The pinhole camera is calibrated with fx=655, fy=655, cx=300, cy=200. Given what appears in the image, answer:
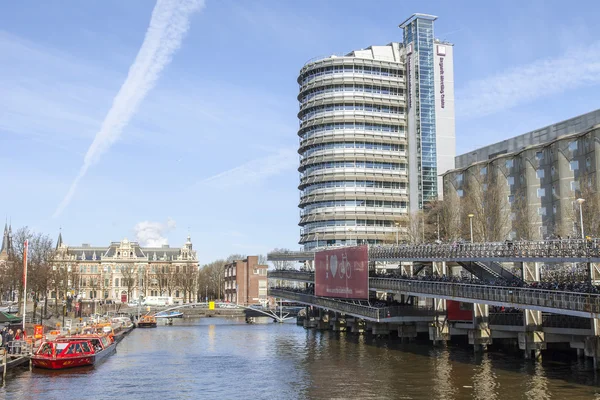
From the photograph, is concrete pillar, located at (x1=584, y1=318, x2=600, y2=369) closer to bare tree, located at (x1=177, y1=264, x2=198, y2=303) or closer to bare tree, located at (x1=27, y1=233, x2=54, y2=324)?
bare tree, located at (x1=27, y1=233, x2=54, y2=324)

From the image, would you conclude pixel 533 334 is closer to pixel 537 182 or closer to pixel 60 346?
pixel 60 346

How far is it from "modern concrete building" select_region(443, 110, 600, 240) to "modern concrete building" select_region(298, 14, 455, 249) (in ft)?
74.5

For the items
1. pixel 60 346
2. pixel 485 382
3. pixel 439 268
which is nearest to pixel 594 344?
pixel 485 382

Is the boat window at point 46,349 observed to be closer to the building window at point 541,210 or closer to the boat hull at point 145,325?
the boat hull at point 145,325

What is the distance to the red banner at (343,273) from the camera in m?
83.9

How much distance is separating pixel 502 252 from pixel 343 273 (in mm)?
33218

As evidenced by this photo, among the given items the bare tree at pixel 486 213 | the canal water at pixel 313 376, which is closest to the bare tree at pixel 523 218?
the bare tree at pixel 486 213

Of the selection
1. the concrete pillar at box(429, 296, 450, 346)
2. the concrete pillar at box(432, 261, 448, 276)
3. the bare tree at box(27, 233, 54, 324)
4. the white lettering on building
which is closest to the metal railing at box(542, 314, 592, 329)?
the concrete pillar at box(429, 296, 450, 346)

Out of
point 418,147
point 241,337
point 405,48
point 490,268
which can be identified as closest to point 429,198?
point 418,147

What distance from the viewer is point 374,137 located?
15338 centimetres

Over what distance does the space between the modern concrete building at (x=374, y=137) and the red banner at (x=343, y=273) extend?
45605 mm

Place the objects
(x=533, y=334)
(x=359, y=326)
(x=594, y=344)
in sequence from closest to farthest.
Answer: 1. (x=594, y=344)
2. (x=533, y=334)
3. (x=359, y=326)

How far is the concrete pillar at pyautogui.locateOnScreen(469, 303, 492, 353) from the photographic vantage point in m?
66.9

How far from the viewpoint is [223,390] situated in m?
50.0
